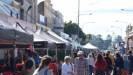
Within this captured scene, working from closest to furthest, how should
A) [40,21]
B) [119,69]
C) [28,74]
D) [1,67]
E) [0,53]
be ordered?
[28,74] < [1,67] < [0,53] < [119,69] < [40,21]

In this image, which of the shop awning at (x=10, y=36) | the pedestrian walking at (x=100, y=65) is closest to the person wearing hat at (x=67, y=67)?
Result: the shop awning at (x=10, y=36)

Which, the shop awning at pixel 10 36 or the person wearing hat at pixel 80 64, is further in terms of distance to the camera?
the person wearing hat at pixel 80 64

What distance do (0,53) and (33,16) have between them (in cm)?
4092

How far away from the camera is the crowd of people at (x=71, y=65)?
38.9 feet

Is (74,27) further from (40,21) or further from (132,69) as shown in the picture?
(132,69)

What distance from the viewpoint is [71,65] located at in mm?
19328

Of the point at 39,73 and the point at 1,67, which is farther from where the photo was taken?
the point at 1,67

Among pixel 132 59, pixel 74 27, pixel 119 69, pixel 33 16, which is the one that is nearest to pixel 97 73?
pixel 119 69

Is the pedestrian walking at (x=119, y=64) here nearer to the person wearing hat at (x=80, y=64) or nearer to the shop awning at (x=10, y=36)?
the person wearing hat at (x=80, y=64)

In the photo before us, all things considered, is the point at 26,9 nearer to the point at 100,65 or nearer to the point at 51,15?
the point at 100,65

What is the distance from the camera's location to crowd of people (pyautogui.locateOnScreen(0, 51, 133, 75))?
467 inches

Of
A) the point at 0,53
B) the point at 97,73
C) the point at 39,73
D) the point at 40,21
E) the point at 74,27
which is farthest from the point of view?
the point at 74,27

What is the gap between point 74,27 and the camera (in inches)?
5187

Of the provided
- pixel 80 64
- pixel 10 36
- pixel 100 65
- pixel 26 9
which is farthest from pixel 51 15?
pixel 10 36
